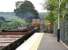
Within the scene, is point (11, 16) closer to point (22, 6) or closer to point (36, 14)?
point (36, 14)

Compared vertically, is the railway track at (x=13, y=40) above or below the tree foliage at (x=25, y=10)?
above

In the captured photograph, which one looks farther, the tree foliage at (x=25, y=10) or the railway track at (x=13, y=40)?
the tree foliage at (x=25, y=10)

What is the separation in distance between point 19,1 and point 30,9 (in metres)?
5.32

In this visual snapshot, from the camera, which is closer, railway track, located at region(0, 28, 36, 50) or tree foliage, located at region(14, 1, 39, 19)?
railway track, located at region(0, 28, 36, 50)

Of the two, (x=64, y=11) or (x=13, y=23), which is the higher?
(x=64, y=11)

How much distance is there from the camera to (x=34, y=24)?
86500 millimetres

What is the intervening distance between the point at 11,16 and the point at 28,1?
17.7 m

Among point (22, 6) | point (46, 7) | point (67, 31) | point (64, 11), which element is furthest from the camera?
point (22, 6)

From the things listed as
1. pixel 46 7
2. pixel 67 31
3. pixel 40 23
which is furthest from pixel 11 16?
pixel 67 31

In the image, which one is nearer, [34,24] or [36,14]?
[34,24]

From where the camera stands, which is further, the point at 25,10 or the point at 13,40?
the point at 25,10

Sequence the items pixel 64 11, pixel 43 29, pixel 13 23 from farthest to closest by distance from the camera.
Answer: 1. pixel 13 23
2. pixel 43 29
3. pixel 64 11

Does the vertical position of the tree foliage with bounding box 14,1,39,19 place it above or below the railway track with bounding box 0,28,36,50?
below

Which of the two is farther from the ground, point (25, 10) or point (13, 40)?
point (13, 40)
